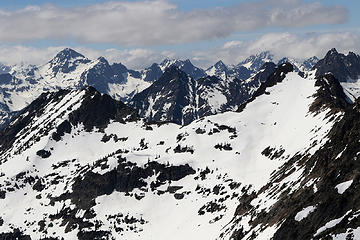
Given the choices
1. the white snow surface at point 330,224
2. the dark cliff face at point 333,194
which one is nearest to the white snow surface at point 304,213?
the dark cliff face at point 333,194

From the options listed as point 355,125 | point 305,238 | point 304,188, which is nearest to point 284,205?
point 304,188

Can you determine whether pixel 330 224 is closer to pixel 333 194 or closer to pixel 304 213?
pixel 333 194

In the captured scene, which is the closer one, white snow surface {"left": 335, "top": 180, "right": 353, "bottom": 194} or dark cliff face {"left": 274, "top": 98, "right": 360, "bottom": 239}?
dark cliff face {"left": 274, "top": 98, "right": 360, "bottom": 239}

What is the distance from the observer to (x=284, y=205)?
165250 mm

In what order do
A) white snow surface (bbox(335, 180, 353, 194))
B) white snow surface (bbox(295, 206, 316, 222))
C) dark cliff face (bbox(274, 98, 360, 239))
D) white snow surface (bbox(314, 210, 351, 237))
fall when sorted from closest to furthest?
1. white snow surface (bbox(314, 210, 351, 237))
2. dark cliff face (bbox(274, 98, 360, 239))
3. white snow surface (bbox(335, 180, 353, 194))
4. white snow surface (bbox(295, 206, 316, 222))

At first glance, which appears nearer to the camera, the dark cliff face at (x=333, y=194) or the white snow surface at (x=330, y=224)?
the white snow surface at (x=330, y=224)

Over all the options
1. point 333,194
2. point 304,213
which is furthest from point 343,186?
point 304,213

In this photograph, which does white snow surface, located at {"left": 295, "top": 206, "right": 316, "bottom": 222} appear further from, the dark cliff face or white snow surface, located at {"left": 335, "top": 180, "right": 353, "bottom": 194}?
white snow surface, located at {"left": 335, "top": 180, "right": 353, "bottom": 194}

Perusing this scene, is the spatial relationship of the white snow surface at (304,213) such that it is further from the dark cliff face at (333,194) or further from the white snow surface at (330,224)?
the white snow surface at (330,224)

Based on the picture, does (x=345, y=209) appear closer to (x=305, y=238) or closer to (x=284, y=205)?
(x=305, y=238)

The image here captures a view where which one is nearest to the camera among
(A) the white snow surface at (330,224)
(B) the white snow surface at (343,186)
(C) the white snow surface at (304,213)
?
(A) the white snow surface at (330,224)

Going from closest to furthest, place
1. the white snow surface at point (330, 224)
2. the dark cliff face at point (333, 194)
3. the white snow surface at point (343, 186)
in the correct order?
the white snow surface at point (330, 224) < the dark cliff face at point (333, 194) < the white snow surface at point (343, 186)

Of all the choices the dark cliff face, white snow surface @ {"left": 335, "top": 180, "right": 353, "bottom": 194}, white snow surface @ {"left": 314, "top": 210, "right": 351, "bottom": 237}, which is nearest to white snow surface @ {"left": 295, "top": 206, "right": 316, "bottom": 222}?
the dark cliff face

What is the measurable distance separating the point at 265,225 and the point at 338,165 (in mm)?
34782
